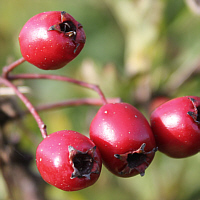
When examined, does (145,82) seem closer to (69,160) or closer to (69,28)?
(69,28)

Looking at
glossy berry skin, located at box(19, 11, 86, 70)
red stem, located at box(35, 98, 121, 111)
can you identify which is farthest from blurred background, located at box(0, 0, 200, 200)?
glossy berry skin, located at box(19, 11, 86, 70)

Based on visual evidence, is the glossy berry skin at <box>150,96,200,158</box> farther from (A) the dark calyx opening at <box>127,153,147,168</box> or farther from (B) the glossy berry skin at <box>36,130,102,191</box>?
(B) the glossy berry skin at <box>36,130,102,191</box>

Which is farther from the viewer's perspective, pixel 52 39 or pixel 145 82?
pixel 145 82

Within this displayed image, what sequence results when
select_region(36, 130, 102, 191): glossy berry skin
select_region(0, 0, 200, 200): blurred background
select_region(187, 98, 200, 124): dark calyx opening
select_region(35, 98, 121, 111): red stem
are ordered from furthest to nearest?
select_region(0, 0, 200, 200): blurred background < select_region(35, 98, 121, 111): red stem < select_region(187, 98, 200, 124): dark calyx opening < select_region(36, 130, 102, 191): glossy berry skin

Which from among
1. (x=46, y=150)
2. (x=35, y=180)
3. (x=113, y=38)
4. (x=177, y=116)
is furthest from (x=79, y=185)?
(x=113, y=38)

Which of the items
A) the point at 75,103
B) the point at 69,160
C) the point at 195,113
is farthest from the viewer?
the point at 75,103

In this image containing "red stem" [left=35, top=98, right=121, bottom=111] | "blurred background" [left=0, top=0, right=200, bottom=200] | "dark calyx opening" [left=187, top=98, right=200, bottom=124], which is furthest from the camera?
"blurred background" [left=0, top=0, right=200, bottom=200]

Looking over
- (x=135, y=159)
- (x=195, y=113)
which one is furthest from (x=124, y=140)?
(x=195, y=113)
